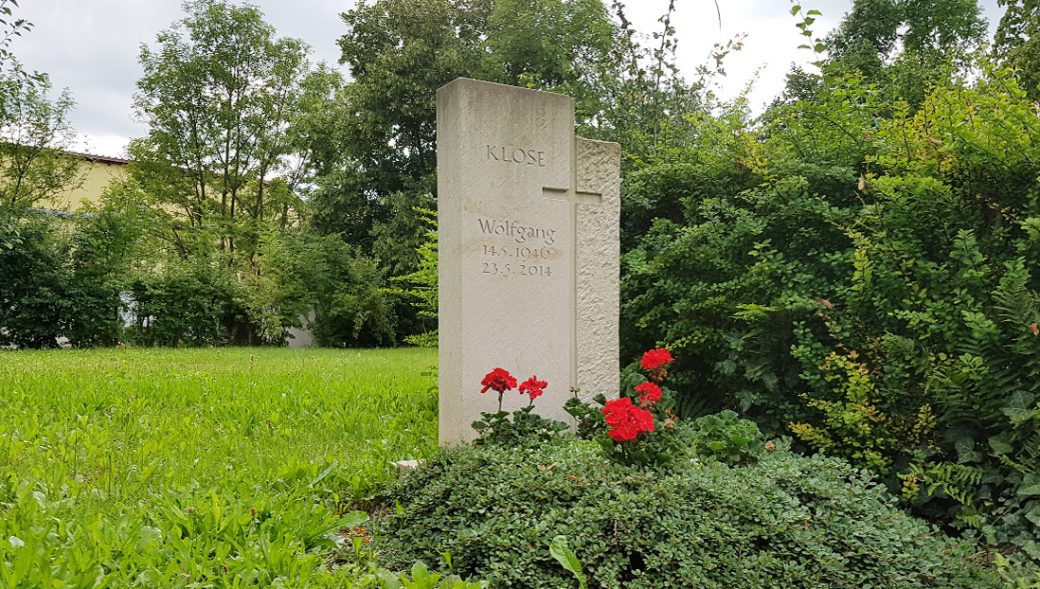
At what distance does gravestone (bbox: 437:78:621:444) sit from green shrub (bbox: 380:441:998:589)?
107cm

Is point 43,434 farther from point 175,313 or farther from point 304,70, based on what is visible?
point 304,70

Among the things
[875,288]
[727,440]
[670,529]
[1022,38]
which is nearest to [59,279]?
[727,440]

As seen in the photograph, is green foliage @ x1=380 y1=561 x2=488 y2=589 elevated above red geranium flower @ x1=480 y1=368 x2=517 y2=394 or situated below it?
below

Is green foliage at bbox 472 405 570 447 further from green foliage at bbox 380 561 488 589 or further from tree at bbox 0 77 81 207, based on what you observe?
tree at bbox 0 77 81 207

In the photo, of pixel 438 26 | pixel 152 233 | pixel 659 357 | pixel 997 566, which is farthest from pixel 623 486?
pixel 152 233

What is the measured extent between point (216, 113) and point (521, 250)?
24.3m

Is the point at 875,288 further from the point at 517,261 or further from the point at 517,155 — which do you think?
the point at 517,155

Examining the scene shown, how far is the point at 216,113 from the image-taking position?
25.8m

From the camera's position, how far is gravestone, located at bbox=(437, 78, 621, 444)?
4289 millimetres

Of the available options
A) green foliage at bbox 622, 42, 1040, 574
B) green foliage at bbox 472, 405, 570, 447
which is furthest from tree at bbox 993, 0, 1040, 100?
green foliage at bbox 472, 405, 570, 447

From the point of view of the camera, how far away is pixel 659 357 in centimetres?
394

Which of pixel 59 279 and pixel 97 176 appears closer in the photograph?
pixel 59 279

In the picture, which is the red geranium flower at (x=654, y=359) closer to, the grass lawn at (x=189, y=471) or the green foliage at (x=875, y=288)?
the green foliage at (x=875, y=288)

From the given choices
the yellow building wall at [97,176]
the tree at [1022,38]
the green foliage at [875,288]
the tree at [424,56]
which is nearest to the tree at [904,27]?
the tree at [1022,38]
